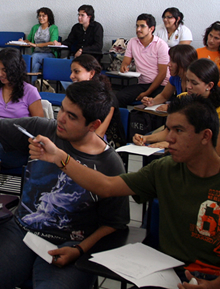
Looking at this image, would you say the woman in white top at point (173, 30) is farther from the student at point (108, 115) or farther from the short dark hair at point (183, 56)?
the student at point (108, 115)

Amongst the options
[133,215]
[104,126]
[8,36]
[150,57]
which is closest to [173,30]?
[150,57]

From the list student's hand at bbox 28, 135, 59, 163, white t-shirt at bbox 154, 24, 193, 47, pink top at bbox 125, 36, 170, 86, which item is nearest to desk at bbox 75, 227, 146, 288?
student's hand at bbox 28, 135, 59, 163

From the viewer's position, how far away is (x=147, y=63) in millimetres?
4316

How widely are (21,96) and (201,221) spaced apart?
1.70 metres

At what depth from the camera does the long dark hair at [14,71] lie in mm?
2338

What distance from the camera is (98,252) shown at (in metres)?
1.08

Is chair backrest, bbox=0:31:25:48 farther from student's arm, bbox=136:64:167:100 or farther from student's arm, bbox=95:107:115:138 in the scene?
student's arm, bbox=95:107:115:138

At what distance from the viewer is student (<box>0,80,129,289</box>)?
1262 mm

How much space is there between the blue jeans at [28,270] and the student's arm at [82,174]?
11.0 inches

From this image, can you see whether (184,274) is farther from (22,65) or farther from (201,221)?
(22,65)

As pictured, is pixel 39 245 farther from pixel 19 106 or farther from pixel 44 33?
pixel 44 33

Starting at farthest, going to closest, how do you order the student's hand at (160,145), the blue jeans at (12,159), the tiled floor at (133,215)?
the student's hand at (160,145), the blue jeans at (12,159), the tiled floor at (133,215)

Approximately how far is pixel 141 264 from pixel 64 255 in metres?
0.32

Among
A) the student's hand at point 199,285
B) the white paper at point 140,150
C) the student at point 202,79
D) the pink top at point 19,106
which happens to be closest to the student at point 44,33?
the pink top at point 19,106
